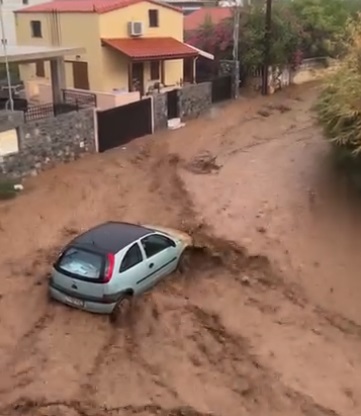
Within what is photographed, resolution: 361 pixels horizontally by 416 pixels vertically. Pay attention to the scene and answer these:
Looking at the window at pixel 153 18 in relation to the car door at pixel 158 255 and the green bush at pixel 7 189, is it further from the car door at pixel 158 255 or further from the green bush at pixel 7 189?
the car door at pixel 158 255

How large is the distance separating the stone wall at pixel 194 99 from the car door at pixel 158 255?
48.3 feet

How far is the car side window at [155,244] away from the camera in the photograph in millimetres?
11766

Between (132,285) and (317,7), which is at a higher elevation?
(317,7)

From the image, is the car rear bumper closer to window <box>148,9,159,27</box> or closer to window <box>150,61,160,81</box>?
window <box>150,61,160,81</box>

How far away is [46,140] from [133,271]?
8.82 meters

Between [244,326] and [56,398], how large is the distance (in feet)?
12.2

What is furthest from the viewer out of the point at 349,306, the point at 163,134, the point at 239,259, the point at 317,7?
the point at 317,7

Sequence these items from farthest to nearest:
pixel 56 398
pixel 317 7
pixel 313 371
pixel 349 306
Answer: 1. pixel 317 7
2. pixel 349 306
3. pixel 313 371
4. pixel 56 398

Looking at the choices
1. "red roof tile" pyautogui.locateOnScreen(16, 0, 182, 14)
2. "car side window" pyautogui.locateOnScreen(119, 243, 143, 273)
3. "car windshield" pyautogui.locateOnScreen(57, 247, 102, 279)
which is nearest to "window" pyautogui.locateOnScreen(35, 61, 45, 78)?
"red roof tile" pyautogui.locateOnScreen(16, 0, 182, 14)

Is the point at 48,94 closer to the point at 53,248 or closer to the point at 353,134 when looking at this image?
the point at 53,248

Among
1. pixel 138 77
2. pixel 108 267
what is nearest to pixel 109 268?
pixel 108 267

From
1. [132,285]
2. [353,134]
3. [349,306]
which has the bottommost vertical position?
[349,306]

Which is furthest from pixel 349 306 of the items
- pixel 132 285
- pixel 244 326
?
pixel 132 285

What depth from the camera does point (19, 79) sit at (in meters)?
32.9
